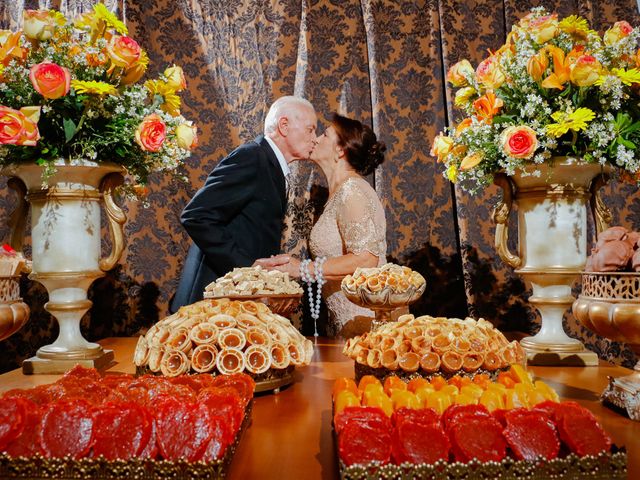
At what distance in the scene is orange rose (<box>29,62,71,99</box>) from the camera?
5.20 ft

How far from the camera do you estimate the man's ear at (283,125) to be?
294 cm

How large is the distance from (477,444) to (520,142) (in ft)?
3.89

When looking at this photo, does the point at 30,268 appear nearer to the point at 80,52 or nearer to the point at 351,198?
the point at 80,52

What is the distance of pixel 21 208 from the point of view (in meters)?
1.85

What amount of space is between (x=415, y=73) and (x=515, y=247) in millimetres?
1179

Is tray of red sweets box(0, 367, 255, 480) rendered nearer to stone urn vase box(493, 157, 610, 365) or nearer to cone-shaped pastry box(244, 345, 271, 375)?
cone-shaped pastry box(244, 345, 271, 375)

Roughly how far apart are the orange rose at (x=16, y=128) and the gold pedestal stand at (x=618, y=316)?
1.48m

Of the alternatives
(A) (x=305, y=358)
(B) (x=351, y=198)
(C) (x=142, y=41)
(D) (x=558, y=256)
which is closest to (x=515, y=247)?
(B) (x=351, y=198)

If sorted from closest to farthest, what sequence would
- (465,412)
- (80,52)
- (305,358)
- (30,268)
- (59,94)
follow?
(465,412), (305,358), (59,94), (80,52), (30,268)

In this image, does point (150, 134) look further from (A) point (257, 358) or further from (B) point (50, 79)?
(A) point (257, 358)

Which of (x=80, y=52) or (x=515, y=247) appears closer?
(x=80, y=52)

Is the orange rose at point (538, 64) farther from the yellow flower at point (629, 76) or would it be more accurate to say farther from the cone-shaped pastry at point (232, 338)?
the cone-shaped pastry at point (232, 338)

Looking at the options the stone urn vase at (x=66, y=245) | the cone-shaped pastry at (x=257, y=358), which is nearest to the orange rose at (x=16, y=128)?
the stone urn vase at (x=66, y=245)

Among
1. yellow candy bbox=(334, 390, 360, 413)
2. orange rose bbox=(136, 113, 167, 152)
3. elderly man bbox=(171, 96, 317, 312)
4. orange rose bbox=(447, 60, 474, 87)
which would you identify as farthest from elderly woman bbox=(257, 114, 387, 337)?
yellow candy bbox=(334, 390, 360, 413)
